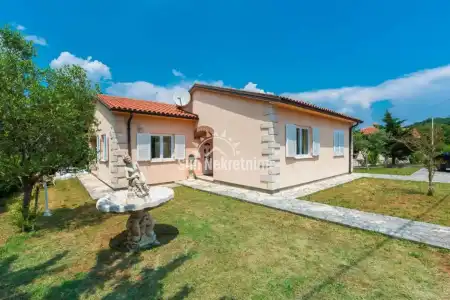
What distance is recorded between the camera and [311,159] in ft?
33.8

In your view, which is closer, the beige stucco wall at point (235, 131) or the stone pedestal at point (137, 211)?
the stone pedestal at point (137, 211)

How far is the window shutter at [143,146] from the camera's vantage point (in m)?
9.55

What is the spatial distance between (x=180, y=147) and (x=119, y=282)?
27.4 ft

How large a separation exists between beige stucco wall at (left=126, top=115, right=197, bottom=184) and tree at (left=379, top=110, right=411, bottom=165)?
19.2 meters

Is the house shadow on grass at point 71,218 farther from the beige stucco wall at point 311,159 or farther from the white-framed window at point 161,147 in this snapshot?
the beige stucco wall at point 311,159

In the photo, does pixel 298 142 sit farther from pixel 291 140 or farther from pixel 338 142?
pixel 338 142

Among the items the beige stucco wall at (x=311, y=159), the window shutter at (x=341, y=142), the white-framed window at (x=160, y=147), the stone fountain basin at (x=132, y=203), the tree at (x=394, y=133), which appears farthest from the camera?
the tree at (x=394, y=133)

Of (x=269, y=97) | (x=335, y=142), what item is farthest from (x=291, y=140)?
(x=335, y=142)

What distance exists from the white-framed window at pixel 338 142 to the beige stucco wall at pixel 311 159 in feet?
0.85

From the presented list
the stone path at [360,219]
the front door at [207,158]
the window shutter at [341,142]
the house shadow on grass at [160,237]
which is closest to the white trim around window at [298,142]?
the stone path at [360,219]

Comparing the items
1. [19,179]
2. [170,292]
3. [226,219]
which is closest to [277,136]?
[226,219]

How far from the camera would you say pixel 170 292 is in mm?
2773

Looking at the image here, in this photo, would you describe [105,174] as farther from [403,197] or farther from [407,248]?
[403,197]

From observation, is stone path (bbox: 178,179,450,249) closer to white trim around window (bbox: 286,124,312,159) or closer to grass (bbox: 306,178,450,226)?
grass (bbox: 306,178,450,226)
